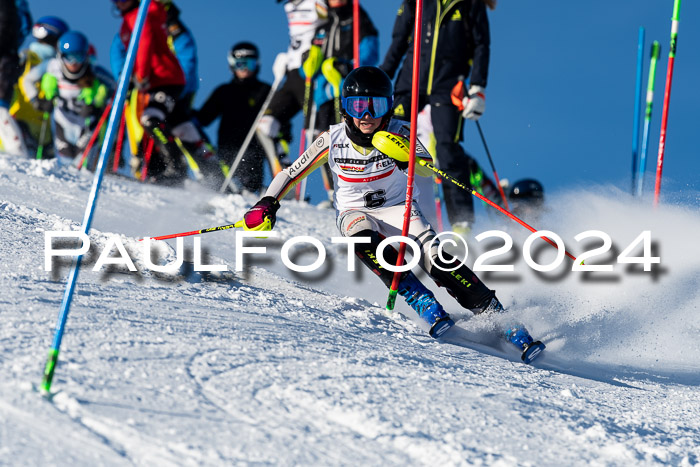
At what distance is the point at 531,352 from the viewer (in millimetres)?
4211

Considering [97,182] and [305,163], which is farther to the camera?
[305,163]

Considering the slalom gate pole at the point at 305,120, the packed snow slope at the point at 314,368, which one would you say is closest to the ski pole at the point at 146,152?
the slalom gate pole at the point at 305,120

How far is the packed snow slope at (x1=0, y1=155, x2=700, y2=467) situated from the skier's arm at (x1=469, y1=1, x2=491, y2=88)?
1626mm

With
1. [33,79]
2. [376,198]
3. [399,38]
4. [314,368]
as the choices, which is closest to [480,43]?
[399,38]

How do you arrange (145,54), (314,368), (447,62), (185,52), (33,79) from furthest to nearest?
(33,79) → (185,52) → (145,54) → (447,62) → (314,368)

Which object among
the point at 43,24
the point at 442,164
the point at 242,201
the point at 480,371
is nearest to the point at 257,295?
the point at 480,371

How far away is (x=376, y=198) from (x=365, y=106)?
1.90 ft

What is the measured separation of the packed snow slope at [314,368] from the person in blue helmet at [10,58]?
153 inches

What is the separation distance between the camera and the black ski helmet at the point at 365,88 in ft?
14.9

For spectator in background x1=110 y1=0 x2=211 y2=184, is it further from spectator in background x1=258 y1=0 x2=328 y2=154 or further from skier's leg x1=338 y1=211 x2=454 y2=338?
skier's leg x1=338 y1=211 x2=454 y2=338

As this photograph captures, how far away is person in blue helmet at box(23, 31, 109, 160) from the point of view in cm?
911

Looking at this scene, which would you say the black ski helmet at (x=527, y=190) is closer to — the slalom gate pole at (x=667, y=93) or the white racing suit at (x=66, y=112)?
the slalom gate pole at (x=667, y=93)

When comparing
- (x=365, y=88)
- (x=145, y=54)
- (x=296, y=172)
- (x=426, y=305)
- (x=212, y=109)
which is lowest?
(x=426, y=305)

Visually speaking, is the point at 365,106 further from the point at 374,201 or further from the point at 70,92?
the point at 70,92
